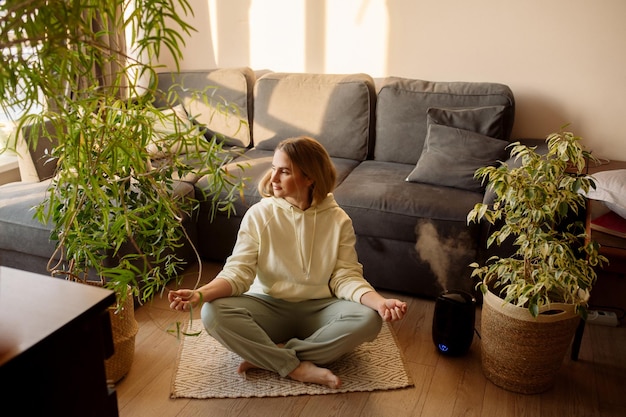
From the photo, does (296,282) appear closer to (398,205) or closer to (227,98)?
(398,205)

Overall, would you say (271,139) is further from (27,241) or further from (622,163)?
(622,163)

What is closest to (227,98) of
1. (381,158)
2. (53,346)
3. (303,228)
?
(381,158)

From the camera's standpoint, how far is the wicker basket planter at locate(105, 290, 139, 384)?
6.21 ft

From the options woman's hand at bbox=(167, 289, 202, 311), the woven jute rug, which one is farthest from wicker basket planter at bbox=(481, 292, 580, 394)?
woman's hand at bbox=(167, 289, 202, 311)

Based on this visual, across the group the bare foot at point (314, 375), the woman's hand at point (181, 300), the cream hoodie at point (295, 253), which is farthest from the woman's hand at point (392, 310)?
the woman's hand at point (181, 300)

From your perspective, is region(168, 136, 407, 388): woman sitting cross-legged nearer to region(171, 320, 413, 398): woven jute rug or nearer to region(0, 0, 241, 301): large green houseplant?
region(171, 320, 413, 398): woven jute rug

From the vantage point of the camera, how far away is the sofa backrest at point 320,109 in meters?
3.00

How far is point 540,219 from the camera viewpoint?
71.2 inches

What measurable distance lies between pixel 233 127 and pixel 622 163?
2126mm

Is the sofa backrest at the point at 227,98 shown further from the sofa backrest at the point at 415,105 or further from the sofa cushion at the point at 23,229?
the sofa cushion at the point at 23,229

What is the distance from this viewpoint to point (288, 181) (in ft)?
6.53

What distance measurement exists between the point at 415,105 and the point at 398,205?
28.6 inches

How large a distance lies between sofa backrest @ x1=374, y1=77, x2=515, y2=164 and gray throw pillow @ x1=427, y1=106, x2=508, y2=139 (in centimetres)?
3

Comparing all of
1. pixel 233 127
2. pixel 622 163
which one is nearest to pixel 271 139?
pixel 233 127
